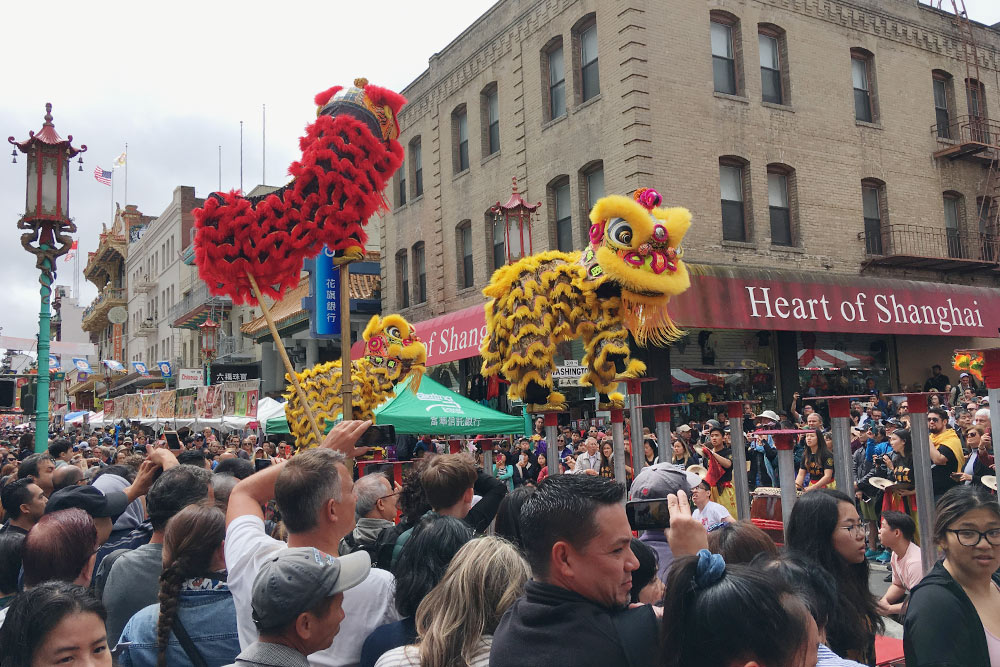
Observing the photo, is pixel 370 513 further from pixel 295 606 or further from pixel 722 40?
pixel 722 40

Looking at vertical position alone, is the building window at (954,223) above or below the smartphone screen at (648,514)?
above

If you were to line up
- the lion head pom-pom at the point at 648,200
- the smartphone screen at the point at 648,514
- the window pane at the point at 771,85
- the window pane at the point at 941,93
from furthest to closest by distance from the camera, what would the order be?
the window pane at the point at 941,93
the window pane at the point at 771,85
the lion head pom-pom at the point at 648,200
the smartphone screen at the point at 648,514

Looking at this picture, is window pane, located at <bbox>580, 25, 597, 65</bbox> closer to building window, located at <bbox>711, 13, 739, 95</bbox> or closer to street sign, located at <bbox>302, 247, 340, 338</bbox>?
building window, located at <bbox>711, 13, 739, 95</bbox>

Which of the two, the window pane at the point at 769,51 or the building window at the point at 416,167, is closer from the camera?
the window pane at the point at 769,51

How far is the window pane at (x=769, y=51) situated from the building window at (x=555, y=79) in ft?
13.9

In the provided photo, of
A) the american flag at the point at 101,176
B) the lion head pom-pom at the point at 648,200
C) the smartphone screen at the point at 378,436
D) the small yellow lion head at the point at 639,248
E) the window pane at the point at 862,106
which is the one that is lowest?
the smartphone screen at the point at 378,436

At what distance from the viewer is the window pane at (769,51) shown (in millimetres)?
17266

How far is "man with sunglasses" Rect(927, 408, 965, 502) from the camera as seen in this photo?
8156 mm

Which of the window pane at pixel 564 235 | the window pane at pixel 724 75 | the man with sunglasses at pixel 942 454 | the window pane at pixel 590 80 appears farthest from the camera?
the window pane at pixel 564 235

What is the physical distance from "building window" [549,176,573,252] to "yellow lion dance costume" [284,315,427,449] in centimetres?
697

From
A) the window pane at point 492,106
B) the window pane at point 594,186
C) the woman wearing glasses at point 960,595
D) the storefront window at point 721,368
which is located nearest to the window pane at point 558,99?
the window pane at point 594,186

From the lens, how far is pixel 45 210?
8273 millimetres

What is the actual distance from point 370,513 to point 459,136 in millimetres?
18017

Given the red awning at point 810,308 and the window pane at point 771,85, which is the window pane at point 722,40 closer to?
the window pane at point 771,85
